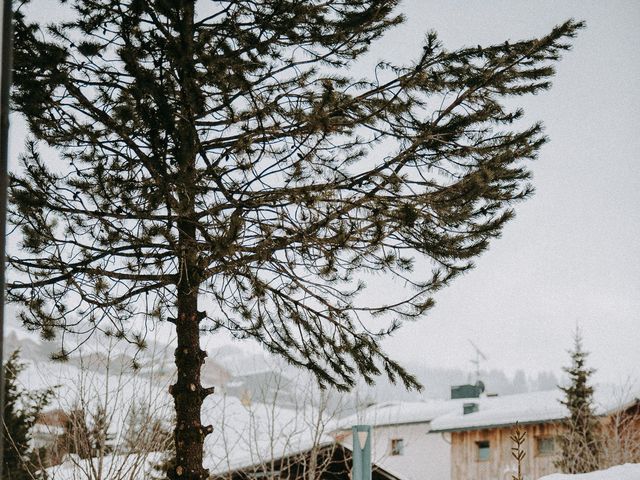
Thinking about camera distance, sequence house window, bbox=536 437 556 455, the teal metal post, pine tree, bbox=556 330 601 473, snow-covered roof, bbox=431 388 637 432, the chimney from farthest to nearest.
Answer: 1. the chimney
2. house window, bbox=536 437 556 455
3. snow-covered roof, bbox=431 388 637 432
4. pine tree, bbox=556 330 601 473
5. the teal metal post

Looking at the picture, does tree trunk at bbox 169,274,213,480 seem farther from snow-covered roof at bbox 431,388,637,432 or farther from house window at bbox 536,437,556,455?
house window at bbox 536,437,556,455

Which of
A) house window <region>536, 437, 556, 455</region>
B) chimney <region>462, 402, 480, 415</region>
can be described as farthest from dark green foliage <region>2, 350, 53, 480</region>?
chimney <region>462, 402, 480, 415</region>

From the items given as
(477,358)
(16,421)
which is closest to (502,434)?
(477,358)

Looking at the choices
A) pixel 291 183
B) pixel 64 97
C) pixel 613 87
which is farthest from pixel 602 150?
pixel 64 97

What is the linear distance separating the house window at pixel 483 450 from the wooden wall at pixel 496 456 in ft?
0.33

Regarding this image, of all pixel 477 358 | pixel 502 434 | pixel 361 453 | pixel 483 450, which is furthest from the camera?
pixel 477 358

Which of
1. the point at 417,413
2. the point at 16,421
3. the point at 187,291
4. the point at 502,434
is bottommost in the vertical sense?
the point at 502,434

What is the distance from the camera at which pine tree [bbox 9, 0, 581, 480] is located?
13.7 feet

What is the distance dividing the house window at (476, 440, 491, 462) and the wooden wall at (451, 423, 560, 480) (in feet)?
0.33

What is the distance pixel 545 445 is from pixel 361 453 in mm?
19145

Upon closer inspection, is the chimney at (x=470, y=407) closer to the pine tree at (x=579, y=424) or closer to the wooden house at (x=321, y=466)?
the pine tree at (x=579, y=424)

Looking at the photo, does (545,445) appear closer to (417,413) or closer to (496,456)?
(496,456)

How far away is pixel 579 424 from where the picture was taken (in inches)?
695

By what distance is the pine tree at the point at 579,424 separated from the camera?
15.9 metres
